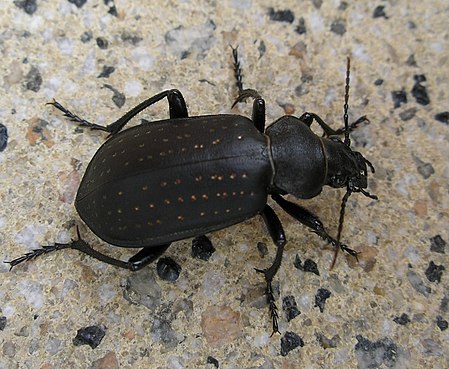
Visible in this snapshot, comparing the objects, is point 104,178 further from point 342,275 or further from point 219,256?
point 342,275

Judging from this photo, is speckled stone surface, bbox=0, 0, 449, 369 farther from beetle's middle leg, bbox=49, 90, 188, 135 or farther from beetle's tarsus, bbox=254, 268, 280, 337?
beetle's middle leg, bbox=49, 90, 188, 135

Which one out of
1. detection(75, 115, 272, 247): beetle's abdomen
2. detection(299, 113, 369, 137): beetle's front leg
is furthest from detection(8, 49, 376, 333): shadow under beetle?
detection(299, 113, 369, 137): beetle's front leg

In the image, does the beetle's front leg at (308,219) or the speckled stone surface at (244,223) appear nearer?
the speckled stone surface at (244,223)

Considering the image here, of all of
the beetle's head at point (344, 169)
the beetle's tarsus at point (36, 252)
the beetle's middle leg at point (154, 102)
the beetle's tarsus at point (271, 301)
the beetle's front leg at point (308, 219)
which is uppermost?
the beetle's middle leg at point (154, 102)

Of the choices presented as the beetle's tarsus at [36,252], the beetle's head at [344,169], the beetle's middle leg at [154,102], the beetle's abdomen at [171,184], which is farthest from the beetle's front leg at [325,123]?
the beetle's tarsus at [36,252]

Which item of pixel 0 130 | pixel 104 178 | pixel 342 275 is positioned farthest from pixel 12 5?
pixel 342 275

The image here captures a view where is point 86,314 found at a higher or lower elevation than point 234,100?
lower

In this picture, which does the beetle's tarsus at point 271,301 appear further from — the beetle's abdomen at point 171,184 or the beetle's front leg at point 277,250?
the beetle's abdomen at point 171,184
